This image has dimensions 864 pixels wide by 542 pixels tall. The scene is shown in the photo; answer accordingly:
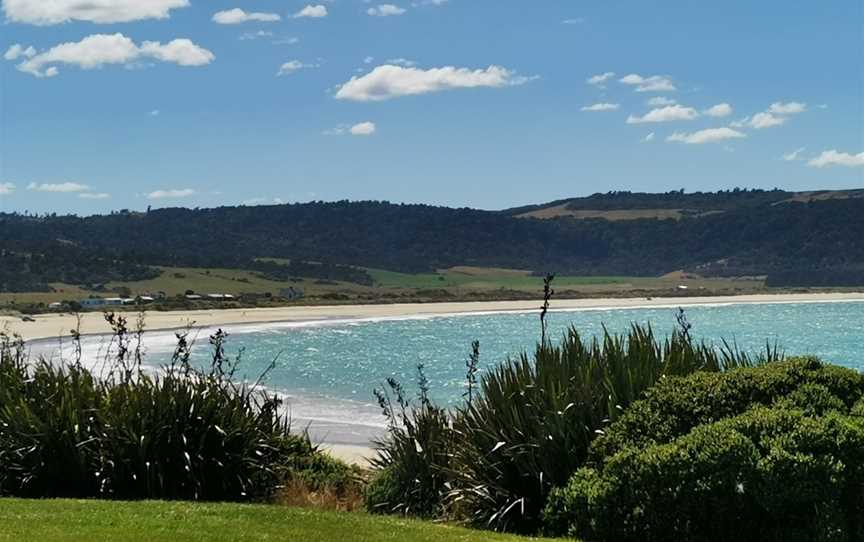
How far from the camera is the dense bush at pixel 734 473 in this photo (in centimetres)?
636

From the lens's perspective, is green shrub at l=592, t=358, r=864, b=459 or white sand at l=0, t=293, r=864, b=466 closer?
green shrub at l=592, t=358, r=864, b=459

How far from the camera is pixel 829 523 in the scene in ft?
20.7

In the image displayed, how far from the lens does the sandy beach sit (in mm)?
47125

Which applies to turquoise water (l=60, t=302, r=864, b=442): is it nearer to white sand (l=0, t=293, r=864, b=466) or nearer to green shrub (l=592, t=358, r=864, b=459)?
white sand (l=0, t=293, r=864, b=466)

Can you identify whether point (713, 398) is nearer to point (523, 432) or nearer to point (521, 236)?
point (523, 432)

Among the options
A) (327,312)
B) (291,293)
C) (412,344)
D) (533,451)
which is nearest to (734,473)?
(533,451)

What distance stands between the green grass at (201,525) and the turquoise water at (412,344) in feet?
19.7

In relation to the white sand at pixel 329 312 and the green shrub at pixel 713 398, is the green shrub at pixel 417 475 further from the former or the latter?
the white sand at pixel 329 312

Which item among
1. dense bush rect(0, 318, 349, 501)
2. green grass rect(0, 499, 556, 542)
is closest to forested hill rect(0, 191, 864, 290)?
dense bush rect(0, 318, 349, 501)

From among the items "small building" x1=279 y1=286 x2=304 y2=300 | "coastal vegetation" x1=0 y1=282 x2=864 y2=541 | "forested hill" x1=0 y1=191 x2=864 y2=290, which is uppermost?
"forested hill" x1=0 y1=191 x2=864 y2=290

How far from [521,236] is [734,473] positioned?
502 feet

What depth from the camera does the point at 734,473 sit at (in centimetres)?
643

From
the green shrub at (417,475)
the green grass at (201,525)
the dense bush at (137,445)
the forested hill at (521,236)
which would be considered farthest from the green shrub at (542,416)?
the forested hill at (521,236)

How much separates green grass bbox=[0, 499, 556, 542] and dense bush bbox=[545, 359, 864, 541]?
771 mm
